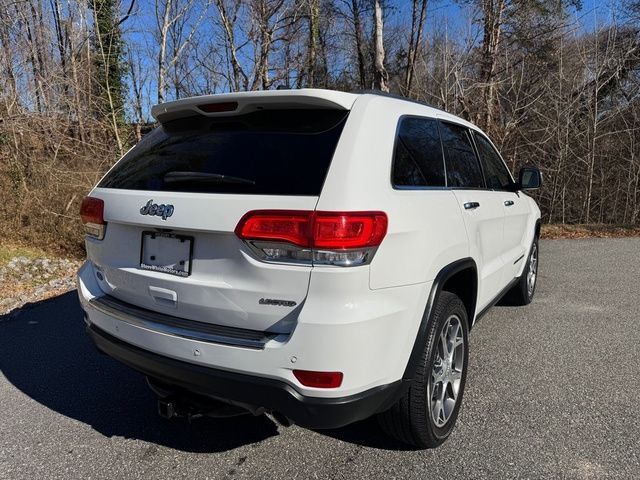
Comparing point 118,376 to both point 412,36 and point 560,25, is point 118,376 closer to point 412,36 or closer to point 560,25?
point 560,25

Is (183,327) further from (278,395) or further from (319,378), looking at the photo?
(319,378)

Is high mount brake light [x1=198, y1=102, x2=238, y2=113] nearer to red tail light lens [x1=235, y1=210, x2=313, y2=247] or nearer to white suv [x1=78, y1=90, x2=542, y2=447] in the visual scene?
white suv [x1=78, y1=90, x2=542, y2=447]

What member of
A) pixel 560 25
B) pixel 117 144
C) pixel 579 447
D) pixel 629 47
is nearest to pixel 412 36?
pixel 560 25

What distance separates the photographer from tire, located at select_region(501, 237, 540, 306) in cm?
482

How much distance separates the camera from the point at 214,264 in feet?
6.77

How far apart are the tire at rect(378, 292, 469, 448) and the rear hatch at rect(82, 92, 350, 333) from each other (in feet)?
2.59

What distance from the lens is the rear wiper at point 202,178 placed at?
6.83 ft

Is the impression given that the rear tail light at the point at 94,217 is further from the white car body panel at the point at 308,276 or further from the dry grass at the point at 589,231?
the dry grass at the point at 589,231

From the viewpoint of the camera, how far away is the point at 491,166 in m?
4.01

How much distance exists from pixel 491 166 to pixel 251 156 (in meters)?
2.57

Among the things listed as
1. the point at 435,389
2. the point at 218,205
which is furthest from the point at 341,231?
the point at 435,389

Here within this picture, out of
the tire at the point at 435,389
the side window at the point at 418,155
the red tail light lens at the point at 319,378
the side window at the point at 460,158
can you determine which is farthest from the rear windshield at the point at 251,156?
the side window at the point at 460,158

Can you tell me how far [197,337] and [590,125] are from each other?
555 inches

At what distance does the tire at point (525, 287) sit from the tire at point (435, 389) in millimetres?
2219
